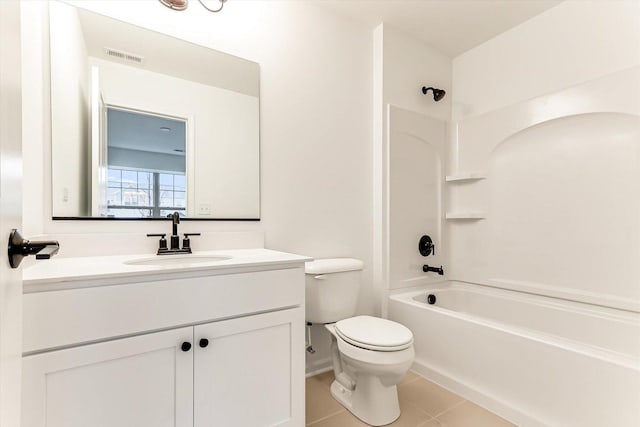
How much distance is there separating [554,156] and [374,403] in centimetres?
196

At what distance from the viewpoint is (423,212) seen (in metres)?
2.49

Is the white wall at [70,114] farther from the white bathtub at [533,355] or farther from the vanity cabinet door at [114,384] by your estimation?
the white bathtub at [533,355]

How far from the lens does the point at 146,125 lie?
1506mm

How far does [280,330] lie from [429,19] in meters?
2.29

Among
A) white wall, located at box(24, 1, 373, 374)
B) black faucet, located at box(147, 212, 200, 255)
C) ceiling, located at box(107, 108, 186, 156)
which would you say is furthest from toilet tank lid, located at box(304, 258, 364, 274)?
ceiling, located at box(107, 108, 186, 156)

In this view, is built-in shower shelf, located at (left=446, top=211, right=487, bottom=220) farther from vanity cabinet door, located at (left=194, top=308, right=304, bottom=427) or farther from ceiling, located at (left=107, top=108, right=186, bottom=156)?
ceiling, located at (left=107, top=108, right=186, bottom=156)

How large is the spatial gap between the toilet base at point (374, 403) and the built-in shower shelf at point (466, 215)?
1.47m

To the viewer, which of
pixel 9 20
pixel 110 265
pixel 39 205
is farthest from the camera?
pixel 39 205

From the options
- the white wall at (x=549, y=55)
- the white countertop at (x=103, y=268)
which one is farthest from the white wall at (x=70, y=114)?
Result: the white wall at (x=549, y=55)

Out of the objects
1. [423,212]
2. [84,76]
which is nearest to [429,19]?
[423,212]

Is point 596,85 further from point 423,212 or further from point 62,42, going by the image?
point 62,42

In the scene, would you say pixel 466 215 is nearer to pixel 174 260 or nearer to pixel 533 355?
pixel 533 355

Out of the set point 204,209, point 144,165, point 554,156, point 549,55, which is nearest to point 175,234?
point 204,209

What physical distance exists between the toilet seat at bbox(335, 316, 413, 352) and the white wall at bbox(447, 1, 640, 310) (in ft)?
3.99
